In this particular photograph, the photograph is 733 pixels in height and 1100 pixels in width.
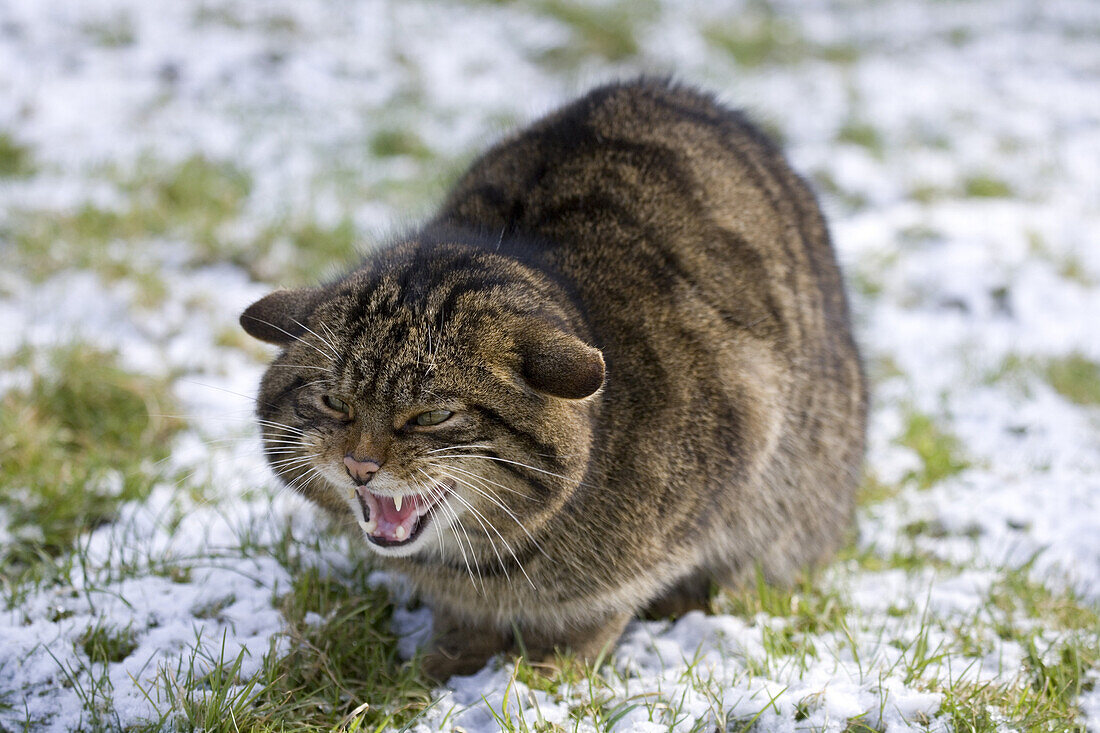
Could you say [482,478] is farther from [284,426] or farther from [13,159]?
[13,159]

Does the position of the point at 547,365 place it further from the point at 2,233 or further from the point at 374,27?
the point at 374,27

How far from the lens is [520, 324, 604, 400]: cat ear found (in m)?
2.01

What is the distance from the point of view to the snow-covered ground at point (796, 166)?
2.38 meters

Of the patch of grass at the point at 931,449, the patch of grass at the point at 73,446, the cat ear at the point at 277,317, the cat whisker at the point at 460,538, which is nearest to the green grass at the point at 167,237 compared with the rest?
the patch of grass at the point at 73,446

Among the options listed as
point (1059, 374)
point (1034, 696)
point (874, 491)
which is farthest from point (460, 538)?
point (1059, 374)

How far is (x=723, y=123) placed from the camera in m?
3.20

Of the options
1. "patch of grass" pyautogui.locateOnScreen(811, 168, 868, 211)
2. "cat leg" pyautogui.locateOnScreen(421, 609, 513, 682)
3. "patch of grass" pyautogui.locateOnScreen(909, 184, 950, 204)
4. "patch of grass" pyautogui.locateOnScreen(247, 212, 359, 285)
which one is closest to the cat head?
"cat leg" pyautogui.locateOnScreen(421, 609, 513, 682)

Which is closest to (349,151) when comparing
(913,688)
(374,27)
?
(374,27)

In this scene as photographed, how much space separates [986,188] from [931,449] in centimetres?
333

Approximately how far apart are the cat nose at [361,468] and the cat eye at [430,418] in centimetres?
13

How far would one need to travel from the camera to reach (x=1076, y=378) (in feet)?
14.7

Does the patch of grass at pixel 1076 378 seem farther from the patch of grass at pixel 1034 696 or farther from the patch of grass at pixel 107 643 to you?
the patch of grass at pixel 107 643

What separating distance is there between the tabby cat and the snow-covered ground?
0.26 meters

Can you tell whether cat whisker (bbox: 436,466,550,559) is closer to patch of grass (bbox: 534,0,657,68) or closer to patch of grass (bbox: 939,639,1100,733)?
patch of grass (bbox: 939,639,1100,733)
